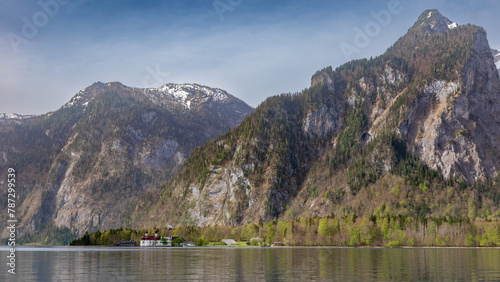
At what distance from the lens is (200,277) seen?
80.4 metres

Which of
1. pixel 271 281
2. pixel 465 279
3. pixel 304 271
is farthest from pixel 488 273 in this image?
pixel 271 281

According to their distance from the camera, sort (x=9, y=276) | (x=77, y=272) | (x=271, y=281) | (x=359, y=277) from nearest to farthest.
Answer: (x=271, y=281)
(x=359, y=277)
(x=9, y=276)
(x=77, y=272)

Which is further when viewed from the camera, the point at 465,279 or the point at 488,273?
the point at 488,273

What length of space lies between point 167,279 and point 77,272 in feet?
79.6

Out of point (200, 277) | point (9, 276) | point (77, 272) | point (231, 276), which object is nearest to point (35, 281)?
point (9, 276)

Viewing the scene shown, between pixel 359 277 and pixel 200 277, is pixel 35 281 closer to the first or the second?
pixel 200 277

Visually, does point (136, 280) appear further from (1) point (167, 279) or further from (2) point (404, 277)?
(2) point (404, 277)

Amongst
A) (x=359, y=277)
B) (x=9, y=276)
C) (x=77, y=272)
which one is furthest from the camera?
(x=77, y=272)

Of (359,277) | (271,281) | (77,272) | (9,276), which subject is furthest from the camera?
(77,272)

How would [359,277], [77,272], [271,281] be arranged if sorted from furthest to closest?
1. [77,272]
2. [359,277]
3. [271,281]

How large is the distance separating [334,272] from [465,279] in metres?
21.1

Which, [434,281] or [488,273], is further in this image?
[488,273]

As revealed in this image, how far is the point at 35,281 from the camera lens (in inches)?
2965

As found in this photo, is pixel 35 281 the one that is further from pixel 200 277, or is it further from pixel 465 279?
pixel 465 279
